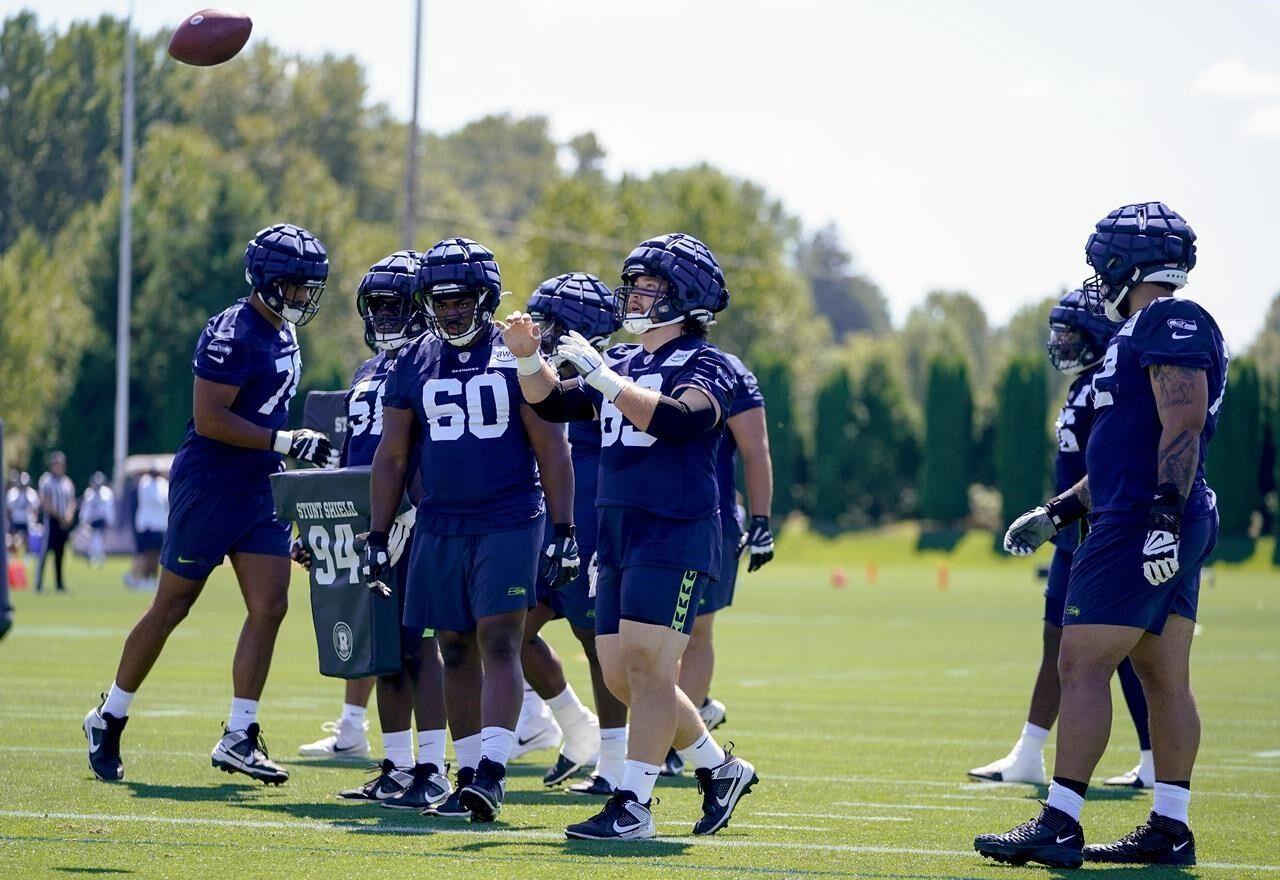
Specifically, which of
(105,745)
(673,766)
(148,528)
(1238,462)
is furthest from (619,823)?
(1238,462)

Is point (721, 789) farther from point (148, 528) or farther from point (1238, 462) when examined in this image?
point (1238, 462)

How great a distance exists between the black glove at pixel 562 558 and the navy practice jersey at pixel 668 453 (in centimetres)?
27

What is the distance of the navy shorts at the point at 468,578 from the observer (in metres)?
6.98

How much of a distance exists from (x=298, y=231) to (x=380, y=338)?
62 cm

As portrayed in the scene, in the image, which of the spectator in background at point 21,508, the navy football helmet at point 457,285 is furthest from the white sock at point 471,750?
the spectator in background at point 21,508

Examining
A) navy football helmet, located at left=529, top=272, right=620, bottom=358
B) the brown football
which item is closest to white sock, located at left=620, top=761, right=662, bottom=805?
navy football helmet, located at left=529, top=272, right=620, bottom=358

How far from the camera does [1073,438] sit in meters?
8.63

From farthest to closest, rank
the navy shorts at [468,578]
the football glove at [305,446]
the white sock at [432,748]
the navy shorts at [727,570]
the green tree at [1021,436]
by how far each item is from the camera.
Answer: the green tree at [1021,436] < the navy shorts at [727,570] < the football glove at [305,446] < the white sock at [432,748] < the navy shorts at [468,578]

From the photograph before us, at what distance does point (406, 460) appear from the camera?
7250mm

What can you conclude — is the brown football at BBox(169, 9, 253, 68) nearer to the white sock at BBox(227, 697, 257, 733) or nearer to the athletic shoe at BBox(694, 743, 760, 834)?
the white sock at BBox(227, 697, 257, 733)

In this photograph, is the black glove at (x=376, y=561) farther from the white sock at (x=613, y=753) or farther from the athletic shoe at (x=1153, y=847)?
the athletic shoe at (x=1153, y=847)

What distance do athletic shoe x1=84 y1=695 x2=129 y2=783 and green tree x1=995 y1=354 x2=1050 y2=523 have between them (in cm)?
4445

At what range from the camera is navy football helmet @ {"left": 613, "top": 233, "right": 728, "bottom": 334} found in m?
6.83

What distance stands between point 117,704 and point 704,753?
8.90 ft
